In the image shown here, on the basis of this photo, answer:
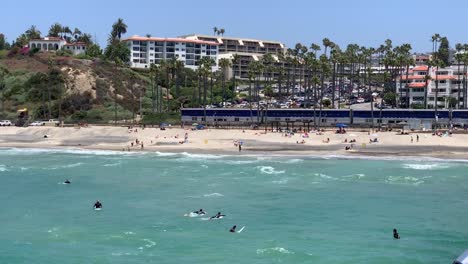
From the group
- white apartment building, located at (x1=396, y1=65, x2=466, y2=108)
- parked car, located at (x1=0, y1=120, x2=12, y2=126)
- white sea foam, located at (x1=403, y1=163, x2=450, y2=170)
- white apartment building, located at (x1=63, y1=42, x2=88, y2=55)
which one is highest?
white apartment building, located at (x1=63, y1=42, x2=88, y2=55)

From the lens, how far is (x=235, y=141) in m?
89.1

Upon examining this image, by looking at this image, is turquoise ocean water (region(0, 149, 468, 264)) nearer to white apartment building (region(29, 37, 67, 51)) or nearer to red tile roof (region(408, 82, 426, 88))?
red tile roof (region(408, 82, 426, 88))

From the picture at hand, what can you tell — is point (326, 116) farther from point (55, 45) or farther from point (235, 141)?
point (55, 45)

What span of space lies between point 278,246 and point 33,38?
144592mm

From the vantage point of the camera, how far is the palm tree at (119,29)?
597 ft

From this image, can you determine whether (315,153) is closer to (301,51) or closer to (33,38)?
(301,51)

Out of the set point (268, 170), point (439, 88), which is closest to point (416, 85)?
point (439, 88)

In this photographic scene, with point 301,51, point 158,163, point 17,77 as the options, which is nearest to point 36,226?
point 158,163

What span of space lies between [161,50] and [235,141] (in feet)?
280

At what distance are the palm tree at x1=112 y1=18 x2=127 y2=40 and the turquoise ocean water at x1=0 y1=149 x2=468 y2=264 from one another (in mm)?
112760


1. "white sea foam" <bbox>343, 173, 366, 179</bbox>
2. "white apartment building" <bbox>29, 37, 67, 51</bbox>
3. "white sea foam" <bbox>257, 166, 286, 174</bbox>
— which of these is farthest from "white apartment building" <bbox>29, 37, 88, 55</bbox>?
"white sea foam" <bbox>343, 173, 366, 179</bbox>

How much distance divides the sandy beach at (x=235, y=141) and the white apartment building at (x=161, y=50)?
66397 millimetres

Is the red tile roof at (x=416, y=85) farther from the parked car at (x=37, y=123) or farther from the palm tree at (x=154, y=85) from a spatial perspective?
the parked car at (x=37, y=123)

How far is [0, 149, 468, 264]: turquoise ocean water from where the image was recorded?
3531cm
